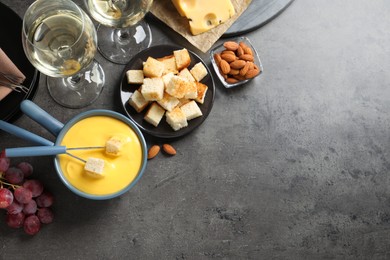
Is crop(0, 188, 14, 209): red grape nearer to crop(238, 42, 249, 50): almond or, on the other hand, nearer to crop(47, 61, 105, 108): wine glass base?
crop(47, 61, 105, 108): wine glass base

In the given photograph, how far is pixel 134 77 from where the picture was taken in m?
1.19

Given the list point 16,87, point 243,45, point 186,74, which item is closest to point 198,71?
point 186,74

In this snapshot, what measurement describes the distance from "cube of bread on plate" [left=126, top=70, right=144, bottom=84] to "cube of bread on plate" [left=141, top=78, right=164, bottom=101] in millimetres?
31

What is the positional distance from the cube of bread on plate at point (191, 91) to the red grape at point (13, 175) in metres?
0.40

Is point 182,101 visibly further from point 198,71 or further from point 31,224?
point 31,224

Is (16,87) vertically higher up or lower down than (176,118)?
higher up

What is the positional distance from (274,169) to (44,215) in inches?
21.1

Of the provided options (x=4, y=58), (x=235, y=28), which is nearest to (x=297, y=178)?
(x=235, y=28)

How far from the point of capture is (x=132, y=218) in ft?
3.92

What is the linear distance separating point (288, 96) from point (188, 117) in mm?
271

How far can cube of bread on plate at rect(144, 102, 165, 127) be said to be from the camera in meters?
1.17

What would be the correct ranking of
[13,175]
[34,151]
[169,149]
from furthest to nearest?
[169,149] < [13,175] < [34,151]

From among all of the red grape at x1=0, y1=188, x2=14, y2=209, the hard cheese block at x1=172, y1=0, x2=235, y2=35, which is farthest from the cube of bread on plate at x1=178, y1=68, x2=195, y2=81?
the red grape at x1=0, y1=188, x2=14, y2=209

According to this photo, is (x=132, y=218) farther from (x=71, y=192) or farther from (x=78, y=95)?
(x=78, y=95)
